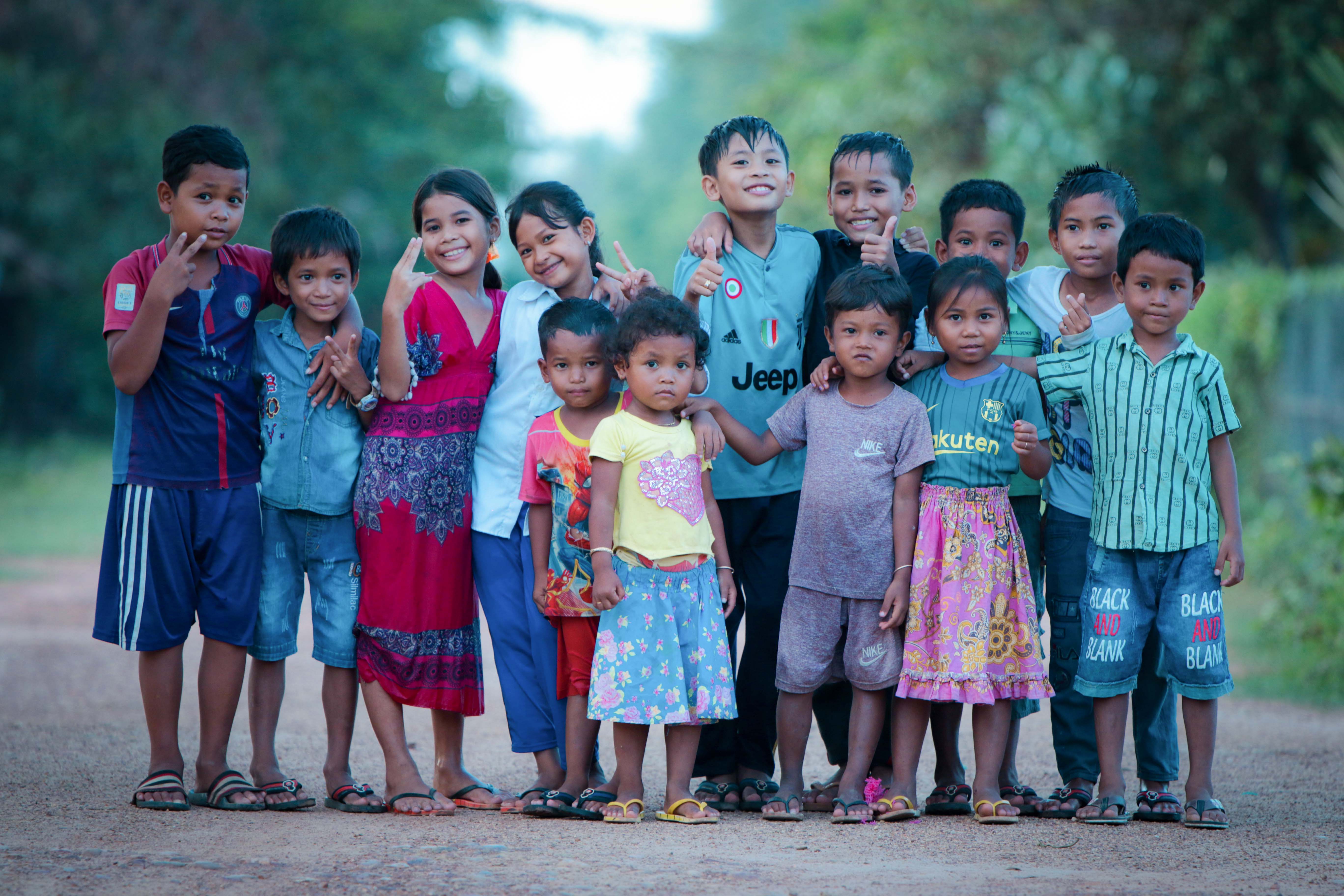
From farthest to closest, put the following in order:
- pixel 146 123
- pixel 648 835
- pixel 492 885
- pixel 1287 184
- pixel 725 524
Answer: pixel 146 123, pixel 1287 184, pixel 725 524, pixel 648 835, pixel 492 885

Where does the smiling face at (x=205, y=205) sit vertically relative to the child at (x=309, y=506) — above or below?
above

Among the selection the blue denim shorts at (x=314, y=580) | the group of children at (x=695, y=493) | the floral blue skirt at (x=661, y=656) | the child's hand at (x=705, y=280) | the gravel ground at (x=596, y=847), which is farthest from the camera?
the blue denim shorts at (x=314, y=580)

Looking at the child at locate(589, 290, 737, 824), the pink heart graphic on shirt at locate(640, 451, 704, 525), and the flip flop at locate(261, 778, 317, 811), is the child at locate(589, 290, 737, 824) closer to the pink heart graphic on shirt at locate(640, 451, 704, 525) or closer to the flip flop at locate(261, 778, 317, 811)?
the pink heart graphic on shirt at locate(640, 451, 704, 525)

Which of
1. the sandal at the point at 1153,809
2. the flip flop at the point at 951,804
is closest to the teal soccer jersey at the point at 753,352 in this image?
the flip flop at the point at 951,804

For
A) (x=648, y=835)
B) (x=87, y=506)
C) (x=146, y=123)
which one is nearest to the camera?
(x=648, y=835)

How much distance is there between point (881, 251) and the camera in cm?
392

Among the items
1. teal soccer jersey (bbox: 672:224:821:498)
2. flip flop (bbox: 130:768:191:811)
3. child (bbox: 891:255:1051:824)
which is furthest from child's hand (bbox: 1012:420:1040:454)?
flip flop (bbox: 130:768:191:811)

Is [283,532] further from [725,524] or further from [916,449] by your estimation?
[916,449]

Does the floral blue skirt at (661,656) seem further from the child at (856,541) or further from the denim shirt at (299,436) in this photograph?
the denim shirt at (299,436)

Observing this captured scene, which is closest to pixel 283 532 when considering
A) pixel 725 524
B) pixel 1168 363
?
pixel 725 524

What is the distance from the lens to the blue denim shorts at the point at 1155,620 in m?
3.72

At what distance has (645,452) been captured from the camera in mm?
3740

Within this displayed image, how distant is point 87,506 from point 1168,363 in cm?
1325

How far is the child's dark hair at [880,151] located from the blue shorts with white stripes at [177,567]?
219 centimetres
